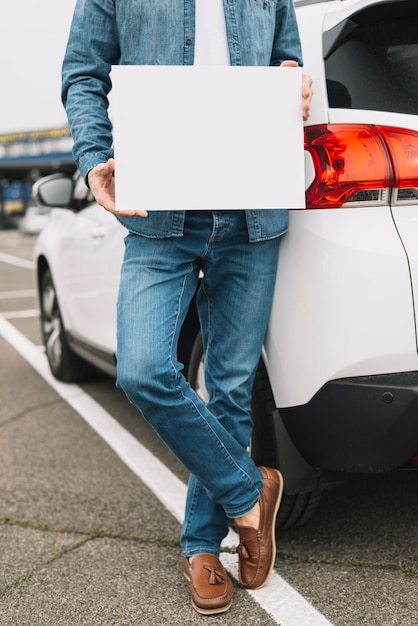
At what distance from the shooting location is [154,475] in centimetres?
339

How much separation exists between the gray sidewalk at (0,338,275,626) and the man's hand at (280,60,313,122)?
137 cm

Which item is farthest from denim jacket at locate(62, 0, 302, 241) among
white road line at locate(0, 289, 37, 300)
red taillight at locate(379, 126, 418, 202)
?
white road line at locate(0, 289, 37, 300)

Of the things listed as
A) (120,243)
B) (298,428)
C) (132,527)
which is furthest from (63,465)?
(298,428)

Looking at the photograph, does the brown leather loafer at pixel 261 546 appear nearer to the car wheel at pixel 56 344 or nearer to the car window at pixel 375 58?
the car window at pixel 375 58

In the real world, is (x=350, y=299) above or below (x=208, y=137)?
below

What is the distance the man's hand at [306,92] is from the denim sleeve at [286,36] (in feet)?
0.50

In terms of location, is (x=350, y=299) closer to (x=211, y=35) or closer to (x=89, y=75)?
(x=211, y=35)

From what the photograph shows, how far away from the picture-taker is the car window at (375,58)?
2.19 m

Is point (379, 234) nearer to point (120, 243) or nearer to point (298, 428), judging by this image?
point (298, 428)

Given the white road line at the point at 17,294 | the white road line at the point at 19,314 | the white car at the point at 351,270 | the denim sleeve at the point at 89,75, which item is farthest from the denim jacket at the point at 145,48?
the white road line at the point at 17,294

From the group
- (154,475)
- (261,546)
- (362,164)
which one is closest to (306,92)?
(362,164)

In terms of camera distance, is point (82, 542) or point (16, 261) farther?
point (16, 261)

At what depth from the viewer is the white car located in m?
2.11

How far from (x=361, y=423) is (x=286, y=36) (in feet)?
3.68
